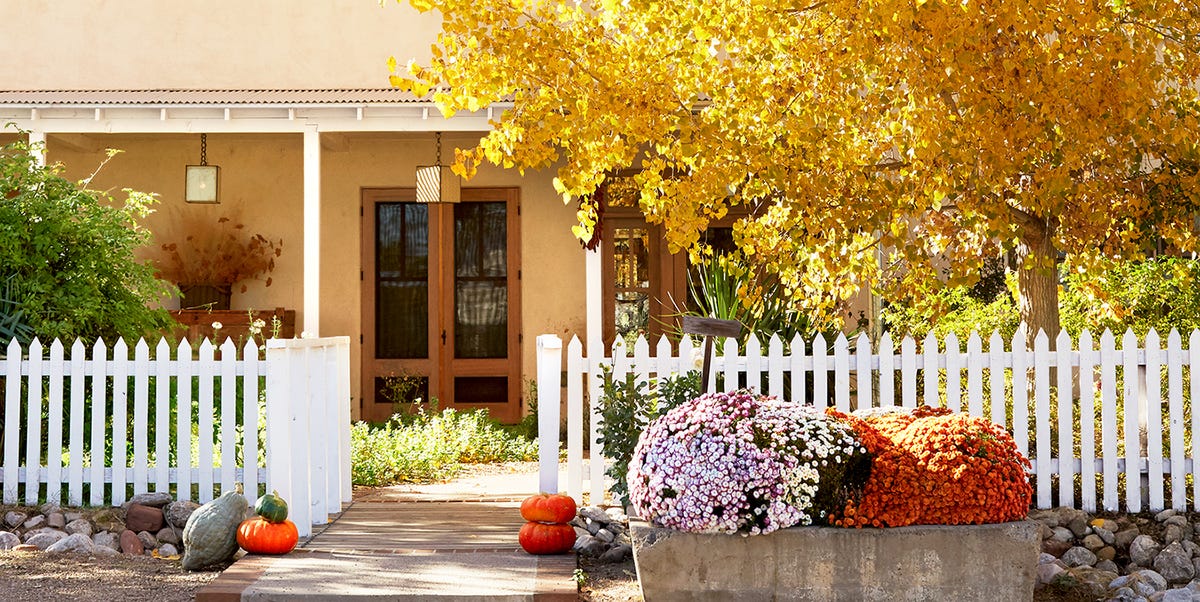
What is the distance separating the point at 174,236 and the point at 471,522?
6.28 m

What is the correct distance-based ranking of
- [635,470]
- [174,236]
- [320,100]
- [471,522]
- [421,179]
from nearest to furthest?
[635,470] < [471,522] < [320,100] < [421,179] < [174,236]

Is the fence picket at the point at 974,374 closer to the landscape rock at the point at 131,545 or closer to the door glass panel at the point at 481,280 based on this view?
the landscape rock at the point at 131,545

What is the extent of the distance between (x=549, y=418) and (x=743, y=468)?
229 centimetres

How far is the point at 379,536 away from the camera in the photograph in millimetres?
6062

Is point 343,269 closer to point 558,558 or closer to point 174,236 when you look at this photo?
point 174,236

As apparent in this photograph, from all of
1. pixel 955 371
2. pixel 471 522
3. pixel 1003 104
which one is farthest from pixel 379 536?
pixel 1003 104

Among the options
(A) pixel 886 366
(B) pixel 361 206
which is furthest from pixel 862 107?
(B) pixel 361 206

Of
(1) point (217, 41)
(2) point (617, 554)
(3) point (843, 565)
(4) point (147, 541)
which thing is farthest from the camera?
(1) point (217, 41)

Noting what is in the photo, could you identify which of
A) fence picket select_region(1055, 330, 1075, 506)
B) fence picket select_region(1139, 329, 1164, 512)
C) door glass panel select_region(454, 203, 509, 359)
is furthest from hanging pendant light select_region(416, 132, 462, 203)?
fence picket select_region(1139, 329, 1164, 512)

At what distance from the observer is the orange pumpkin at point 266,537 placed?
18.2 ft

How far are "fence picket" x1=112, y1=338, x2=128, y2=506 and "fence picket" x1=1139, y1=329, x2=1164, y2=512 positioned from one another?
18.8 feet

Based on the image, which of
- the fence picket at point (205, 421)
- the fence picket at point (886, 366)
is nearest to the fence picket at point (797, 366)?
the fence picket at point (886, 366)

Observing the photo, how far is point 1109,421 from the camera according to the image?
6.73 metres

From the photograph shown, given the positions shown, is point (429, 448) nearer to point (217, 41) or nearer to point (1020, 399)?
point (1020, 399)
